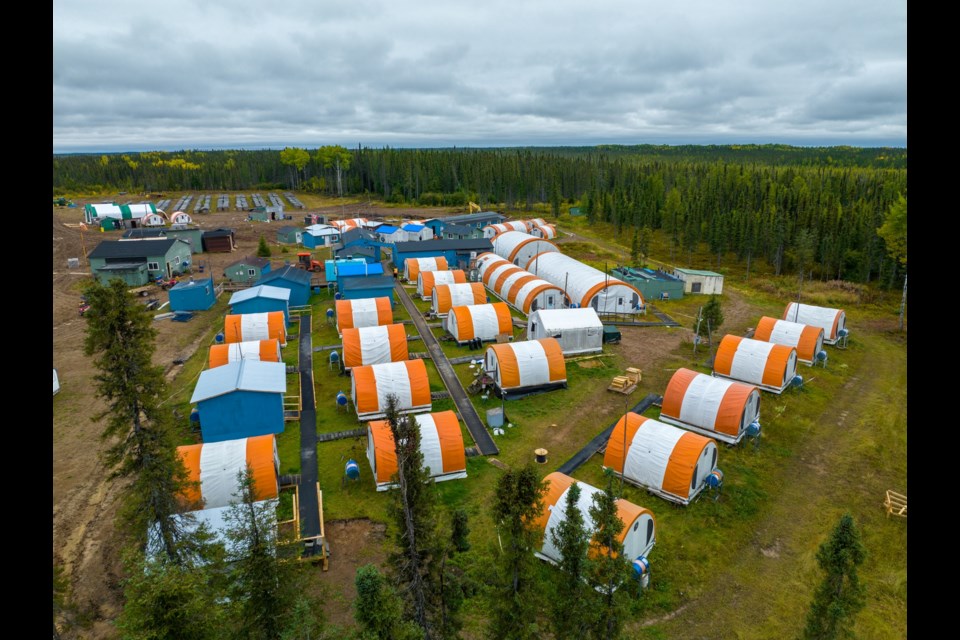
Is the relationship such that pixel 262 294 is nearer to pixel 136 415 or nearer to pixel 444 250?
pixel 444 250

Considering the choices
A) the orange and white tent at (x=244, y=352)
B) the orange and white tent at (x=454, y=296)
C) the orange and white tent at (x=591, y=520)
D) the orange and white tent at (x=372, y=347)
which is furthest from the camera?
the orange and white tent at (x=454, y=296)

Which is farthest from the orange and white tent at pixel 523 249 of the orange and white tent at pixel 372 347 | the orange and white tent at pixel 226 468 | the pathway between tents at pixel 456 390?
the orange and white tent at pixel 226 468

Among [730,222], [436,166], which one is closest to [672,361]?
[730,222]

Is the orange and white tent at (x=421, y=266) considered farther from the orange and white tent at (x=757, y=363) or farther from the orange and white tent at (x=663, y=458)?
the orange and white tent at (x=663, y=458)

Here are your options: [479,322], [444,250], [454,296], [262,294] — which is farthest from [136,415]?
[444,250]

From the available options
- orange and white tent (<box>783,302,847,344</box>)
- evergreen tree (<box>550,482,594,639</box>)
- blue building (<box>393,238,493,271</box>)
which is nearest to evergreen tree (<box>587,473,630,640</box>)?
evergreen tree (<box>550,482,594,639</box>)

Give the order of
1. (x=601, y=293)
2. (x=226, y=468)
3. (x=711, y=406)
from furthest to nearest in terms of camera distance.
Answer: (x=601, y=293) → (x=711, y=406) → (x=226, y=468)
